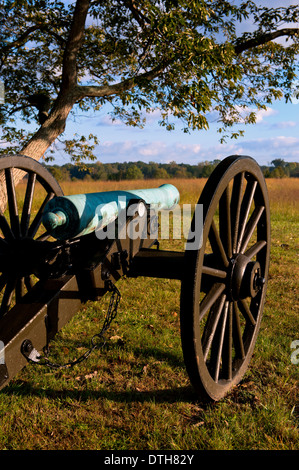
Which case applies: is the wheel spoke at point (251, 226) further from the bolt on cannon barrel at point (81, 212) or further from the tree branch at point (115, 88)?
the tree branch at point (115, 88)

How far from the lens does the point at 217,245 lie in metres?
2.40

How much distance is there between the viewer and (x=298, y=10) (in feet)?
31.0

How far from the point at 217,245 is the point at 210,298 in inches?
12.4

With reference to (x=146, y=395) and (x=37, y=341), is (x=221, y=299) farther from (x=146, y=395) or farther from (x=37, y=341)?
(x=37, y=341)

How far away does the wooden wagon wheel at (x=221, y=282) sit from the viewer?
6.82 ft

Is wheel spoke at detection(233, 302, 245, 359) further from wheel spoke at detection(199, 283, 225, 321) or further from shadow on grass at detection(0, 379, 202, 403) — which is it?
shadow on grass at detection(0, 379, 202, 403)

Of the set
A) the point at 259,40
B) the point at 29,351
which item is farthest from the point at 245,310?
the point at 259,40

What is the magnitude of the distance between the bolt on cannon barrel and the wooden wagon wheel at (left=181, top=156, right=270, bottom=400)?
74cm

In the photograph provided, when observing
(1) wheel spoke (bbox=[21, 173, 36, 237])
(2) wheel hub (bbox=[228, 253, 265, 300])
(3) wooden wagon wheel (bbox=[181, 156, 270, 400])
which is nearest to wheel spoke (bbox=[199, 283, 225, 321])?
(3) wooden wagon wheel (bbox=[181, 156, 270, 400])

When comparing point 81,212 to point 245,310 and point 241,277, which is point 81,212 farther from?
point 245,310

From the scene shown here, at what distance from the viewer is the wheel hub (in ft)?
8.27

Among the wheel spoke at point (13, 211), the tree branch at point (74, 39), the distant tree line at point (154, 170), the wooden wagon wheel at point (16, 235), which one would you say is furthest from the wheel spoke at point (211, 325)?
the distant tree line at point (154, 170)

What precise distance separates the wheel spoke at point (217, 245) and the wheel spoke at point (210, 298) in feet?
0.51
